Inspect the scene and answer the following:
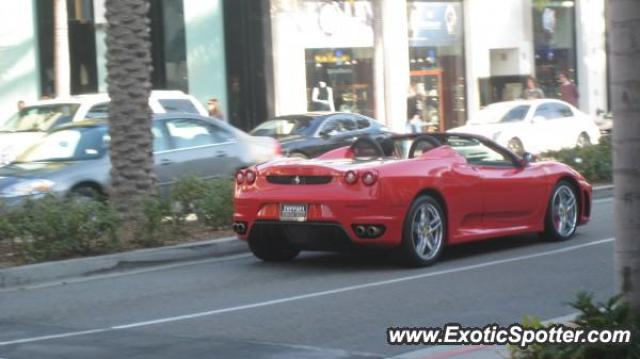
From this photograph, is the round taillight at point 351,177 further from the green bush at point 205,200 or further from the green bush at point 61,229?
the green bush at point 205,200

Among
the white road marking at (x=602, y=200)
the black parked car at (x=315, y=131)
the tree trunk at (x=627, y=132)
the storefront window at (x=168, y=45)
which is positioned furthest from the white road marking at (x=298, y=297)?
the storefront window at (x=168, y=45)

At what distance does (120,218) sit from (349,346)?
5226 mm

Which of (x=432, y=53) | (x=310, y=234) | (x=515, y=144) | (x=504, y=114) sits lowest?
(x=310, y=234)

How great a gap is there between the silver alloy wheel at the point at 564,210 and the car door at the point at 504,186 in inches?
10.3

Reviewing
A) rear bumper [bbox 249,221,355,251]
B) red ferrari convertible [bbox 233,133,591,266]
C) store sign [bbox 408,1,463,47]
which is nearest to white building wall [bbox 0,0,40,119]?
store sign [bbox 408,1,463,47]

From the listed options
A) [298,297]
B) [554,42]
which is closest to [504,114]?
[554,42]

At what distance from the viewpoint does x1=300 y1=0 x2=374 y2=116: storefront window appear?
31.1 metres

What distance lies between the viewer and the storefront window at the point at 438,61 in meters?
34.2

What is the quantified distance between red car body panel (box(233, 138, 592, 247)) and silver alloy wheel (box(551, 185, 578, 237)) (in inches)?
7.3

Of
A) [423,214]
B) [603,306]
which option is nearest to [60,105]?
[423,214]

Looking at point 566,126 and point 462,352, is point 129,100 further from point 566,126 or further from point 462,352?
point 566,126

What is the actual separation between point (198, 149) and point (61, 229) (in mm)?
4504

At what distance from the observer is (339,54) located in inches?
1251

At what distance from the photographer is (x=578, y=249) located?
40.1 ft
